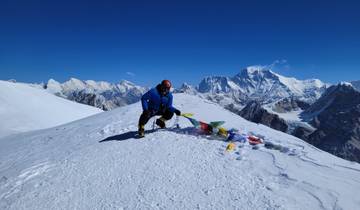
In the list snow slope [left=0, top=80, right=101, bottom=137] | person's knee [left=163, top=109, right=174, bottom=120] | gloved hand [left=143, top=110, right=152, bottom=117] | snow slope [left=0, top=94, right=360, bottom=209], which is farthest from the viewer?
snow slope [left=0, top=80, right=101, bottom=137]

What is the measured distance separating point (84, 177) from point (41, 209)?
1559 mm

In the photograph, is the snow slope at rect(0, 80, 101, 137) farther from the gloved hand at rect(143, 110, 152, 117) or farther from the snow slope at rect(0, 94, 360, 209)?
the gloved hand at rect(143, 110, 152, 117)

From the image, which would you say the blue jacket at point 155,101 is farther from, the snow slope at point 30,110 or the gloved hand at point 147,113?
the snow slope at point 30,110

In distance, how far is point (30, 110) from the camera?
3228 cm

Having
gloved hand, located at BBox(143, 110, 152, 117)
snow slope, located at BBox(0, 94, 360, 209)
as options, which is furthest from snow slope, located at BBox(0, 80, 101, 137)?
gloved hand, located at BBox(143, 110, 152, 117)

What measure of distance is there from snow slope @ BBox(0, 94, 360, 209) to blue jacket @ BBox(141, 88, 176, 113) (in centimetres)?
127

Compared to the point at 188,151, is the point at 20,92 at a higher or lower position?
higher

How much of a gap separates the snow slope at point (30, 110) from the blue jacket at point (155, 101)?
63.4 feet

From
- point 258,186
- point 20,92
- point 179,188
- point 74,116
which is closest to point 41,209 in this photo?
point 179,188

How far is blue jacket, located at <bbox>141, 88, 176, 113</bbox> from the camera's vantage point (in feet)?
38.4

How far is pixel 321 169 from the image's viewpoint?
8.02m

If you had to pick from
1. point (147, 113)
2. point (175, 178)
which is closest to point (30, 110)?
point (147, 113)

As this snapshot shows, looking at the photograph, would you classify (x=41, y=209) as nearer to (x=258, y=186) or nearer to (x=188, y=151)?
(x=188, y=151)

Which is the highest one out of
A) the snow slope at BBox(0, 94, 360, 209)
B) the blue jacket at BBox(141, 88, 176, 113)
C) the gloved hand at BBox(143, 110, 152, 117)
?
the blue jacket at BBox(141, 88, 176, 113)
